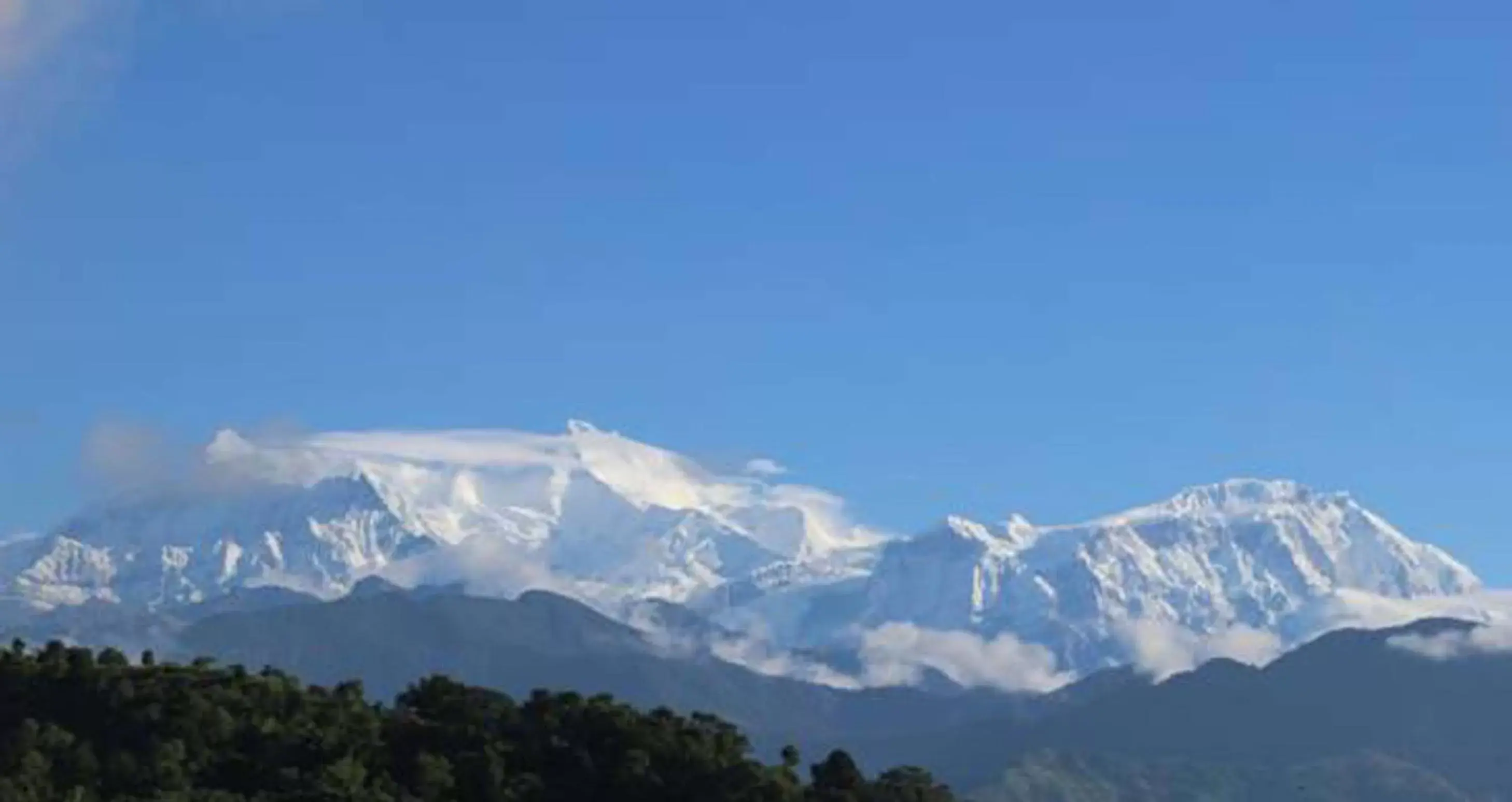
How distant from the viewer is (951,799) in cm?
19512

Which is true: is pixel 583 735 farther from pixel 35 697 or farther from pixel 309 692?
pixel 35 697

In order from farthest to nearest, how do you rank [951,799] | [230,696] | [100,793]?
1. [951,799]
2. [230,696]
3. [100,793]

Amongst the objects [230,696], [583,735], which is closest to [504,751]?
[583,735]

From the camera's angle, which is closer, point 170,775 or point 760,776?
point 170,775

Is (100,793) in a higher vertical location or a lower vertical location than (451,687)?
lower

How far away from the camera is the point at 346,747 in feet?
575

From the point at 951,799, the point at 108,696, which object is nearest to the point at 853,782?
the point at 951,799

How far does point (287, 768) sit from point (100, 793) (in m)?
11.7

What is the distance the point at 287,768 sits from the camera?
172 m

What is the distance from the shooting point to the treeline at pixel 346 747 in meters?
168

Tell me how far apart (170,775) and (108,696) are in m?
15.1

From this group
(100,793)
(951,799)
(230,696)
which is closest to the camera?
(100,793)

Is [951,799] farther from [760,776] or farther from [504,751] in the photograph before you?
[504,751]

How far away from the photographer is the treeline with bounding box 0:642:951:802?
553 feet
